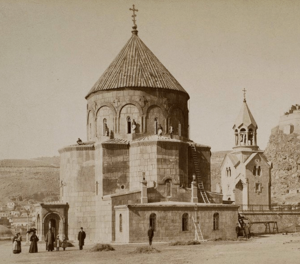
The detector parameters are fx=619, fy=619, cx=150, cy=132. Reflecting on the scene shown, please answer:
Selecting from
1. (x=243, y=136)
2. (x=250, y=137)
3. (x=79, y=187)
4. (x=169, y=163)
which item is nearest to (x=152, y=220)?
(x=169, y=163)

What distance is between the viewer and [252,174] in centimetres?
6806

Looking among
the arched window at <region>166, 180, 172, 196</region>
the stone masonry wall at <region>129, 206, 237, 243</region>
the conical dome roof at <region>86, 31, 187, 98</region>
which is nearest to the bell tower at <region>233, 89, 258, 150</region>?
the conical dome roof at <region>86, 31, 187, 98</region>

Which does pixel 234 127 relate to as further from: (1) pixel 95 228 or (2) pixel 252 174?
(1) pixel 95 228

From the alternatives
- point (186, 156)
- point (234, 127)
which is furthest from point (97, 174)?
point (234, 127)

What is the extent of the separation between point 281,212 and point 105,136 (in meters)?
24.8

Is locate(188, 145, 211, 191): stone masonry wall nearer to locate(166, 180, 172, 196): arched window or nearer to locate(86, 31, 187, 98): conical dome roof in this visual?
locate(166, 180, 172, 196): arched window

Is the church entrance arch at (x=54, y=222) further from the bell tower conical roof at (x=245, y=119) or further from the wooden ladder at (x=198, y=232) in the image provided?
the bell tower conical roof at (x=245, y=119)

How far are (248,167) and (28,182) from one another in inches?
4237

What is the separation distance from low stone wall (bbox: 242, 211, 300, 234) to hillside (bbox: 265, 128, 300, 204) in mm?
37189

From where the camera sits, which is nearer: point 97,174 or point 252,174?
point 97,174

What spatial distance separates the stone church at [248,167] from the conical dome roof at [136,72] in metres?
25.1

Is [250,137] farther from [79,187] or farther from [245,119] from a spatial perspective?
[79,187]

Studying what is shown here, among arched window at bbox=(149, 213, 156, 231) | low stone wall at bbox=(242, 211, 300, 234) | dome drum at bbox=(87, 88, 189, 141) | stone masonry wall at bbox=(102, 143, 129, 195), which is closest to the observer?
arched window at bbox=(149, 213, 156, 231)

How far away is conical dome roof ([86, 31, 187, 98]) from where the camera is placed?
4188cm
